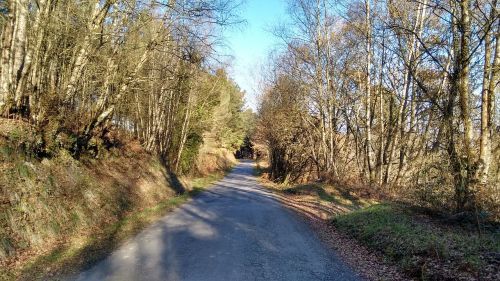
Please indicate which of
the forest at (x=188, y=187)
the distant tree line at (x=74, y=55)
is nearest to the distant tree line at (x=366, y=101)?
the forest at (x=188, y=187)

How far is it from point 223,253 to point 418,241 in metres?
4.14

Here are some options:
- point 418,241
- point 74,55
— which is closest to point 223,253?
point 418,241

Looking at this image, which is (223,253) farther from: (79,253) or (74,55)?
(74,55)

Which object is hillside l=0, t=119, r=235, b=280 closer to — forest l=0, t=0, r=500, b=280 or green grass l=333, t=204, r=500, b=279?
forest l=0, t=0, r=500, b=280

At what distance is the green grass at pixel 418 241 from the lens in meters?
7.20

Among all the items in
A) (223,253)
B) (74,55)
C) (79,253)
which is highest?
(74,55)

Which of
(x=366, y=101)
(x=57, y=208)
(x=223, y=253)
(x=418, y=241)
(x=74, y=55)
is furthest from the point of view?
(x=366, y=101)

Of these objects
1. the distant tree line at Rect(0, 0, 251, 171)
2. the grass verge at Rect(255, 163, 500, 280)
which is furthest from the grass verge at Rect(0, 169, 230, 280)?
the grass verge at Rect(255, 163, 500, 280)

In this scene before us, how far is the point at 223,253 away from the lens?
26.7 ft

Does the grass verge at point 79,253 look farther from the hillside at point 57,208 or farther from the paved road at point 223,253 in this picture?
the paved road at point 223,253

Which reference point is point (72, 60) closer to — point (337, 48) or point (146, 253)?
point (146, 253)

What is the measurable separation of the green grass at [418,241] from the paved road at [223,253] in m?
1.22

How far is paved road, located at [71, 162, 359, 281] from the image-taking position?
22.3ft

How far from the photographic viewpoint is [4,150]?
8.95 m
